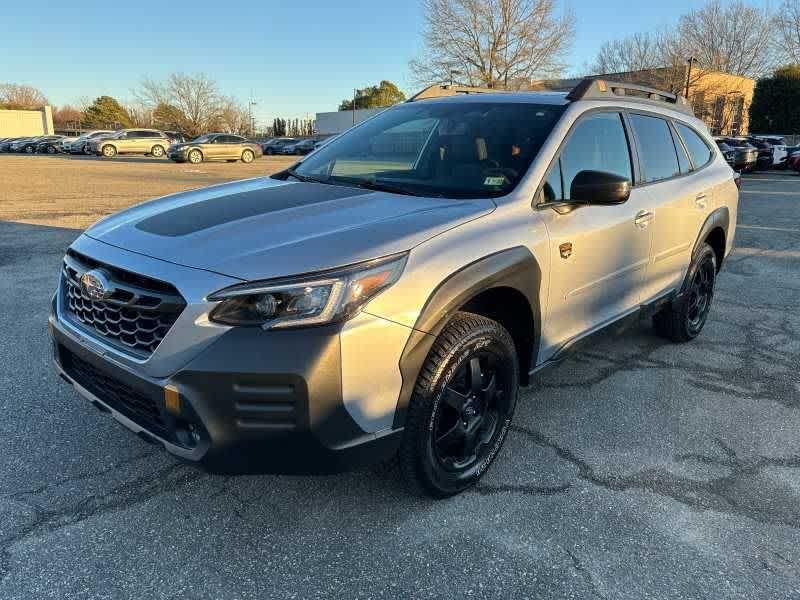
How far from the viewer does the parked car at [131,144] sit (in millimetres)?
36750

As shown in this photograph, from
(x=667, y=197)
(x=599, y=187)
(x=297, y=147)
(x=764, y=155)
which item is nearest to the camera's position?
(x=599, y=187)

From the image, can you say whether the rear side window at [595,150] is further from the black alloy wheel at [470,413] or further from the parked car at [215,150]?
the parked car at [215,150]

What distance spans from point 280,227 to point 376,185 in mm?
846

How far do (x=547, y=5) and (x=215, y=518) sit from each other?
50.3 meters

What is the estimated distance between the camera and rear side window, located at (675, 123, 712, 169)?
4.52m

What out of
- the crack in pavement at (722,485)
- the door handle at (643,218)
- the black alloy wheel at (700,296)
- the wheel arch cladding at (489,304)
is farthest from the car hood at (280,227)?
the black alloy wheel at (700,296)

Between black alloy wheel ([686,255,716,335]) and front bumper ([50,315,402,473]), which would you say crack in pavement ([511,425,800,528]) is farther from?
black alloy wheel ([686,255,716,335])

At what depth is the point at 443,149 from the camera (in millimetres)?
3404

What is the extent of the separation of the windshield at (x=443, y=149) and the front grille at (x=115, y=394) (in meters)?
1.54

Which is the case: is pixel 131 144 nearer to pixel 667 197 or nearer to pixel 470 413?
pixel 667 197

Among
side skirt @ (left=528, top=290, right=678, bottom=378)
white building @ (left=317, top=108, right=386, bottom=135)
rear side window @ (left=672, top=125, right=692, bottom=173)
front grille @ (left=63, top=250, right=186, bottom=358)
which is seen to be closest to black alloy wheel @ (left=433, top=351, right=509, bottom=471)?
side skirt @ (left=528, top=290, right=678, bottom=378)

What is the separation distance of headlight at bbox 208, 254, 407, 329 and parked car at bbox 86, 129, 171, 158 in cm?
3951

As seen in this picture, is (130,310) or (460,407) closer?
(130,310)

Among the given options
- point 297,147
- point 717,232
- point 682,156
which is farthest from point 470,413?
point 297,147
